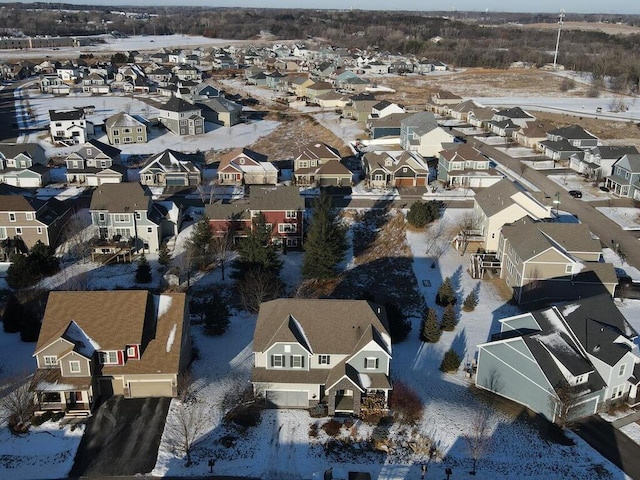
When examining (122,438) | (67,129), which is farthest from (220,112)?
(122,438)

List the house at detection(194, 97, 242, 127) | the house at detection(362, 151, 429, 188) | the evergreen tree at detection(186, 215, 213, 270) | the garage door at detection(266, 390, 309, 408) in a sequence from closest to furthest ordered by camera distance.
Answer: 1. the garage door at detection(266, 390, 309, 408)
2. the evergreen tree at detection(186, 215, 213, 270)
3. the house at detection(362, 151, 429, 188)
4. the house at detection(194, 97, 242, 127)

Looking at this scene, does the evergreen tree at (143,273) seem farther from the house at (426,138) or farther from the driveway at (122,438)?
the house at (426,138)

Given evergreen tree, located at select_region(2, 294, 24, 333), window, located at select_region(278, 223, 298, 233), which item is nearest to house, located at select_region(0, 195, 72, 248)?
evergreen tree, located at select_region(2, 294, 24, 333)

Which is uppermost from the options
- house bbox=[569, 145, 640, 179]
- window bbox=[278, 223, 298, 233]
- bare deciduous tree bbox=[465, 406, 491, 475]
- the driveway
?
house bbox=[569, 145, 640, 179]

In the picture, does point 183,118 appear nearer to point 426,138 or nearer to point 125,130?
point 125,130

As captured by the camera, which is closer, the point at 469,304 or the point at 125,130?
the point at 469,304

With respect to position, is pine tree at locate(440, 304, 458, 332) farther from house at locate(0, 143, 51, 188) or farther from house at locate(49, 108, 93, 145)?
house at locate(49, 108, 93, 145)

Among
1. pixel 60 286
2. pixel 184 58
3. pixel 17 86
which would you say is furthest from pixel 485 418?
pixel 184 58

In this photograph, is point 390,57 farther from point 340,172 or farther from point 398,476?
point 398,476
